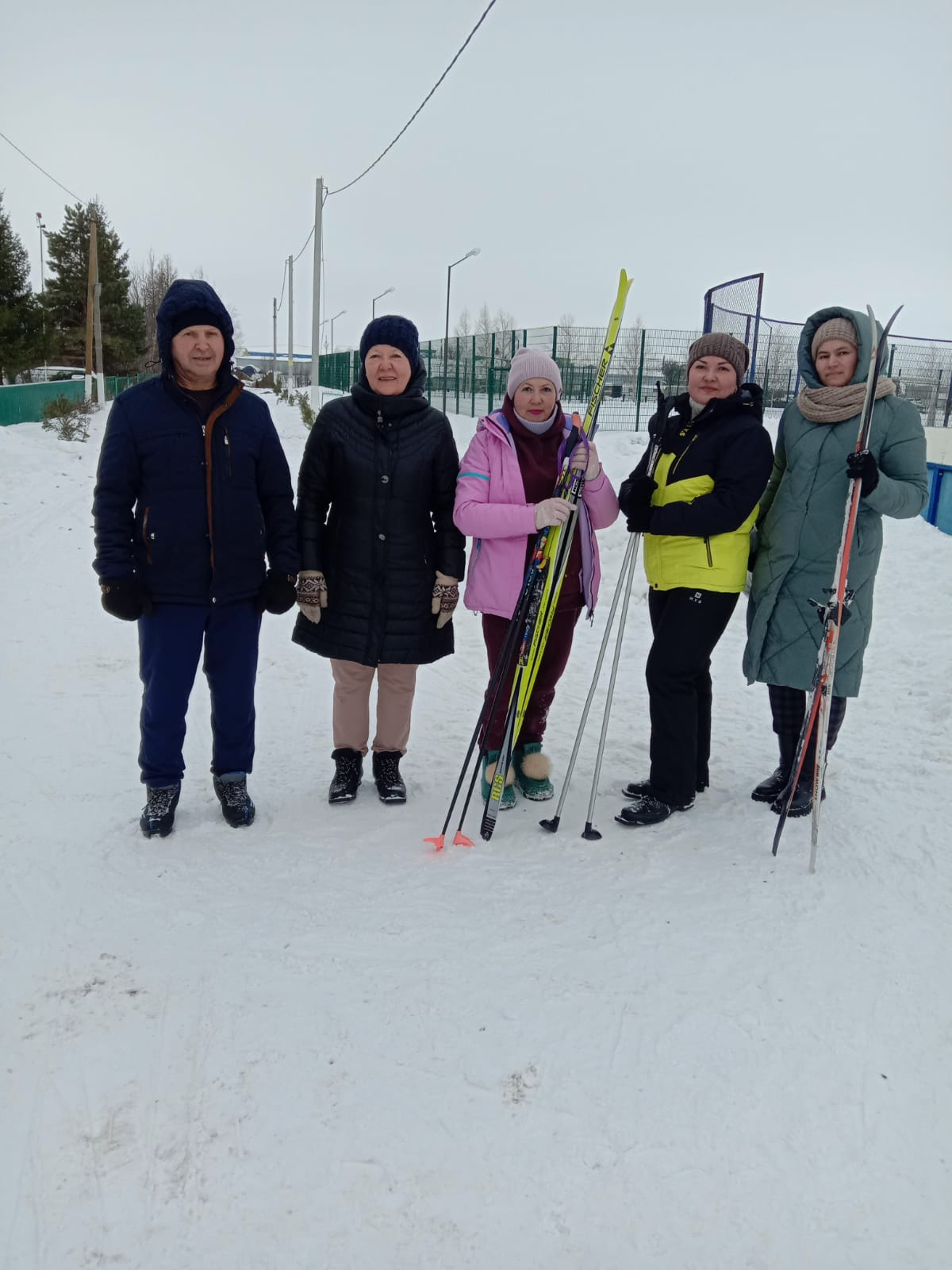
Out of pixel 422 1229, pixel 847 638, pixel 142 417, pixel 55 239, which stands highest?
pixel 55 239

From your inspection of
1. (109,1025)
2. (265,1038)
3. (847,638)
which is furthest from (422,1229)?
(847,638)

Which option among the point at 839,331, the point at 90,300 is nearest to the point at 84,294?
the point at 90,300

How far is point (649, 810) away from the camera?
10.8ft

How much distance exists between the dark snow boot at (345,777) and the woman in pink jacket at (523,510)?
53 cm

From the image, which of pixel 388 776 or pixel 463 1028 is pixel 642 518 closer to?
pixel 388 776

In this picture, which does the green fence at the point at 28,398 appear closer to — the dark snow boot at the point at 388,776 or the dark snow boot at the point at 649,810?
the dark snow boot at the point at 388,776

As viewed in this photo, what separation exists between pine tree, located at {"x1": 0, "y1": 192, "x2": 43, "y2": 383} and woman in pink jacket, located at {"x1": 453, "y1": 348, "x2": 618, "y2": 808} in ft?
89.9

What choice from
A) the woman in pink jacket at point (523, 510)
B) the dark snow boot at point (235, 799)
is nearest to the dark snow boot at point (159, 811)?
the dark snow boot at point (235, 799)

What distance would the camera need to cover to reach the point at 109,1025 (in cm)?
213

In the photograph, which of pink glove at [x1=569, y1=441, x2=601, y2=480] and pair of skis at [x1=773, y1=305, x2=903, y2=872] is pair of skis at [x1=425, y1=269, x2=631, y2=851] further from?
pair of skis at [x1=773, y1=305, x2=903, y2=872]

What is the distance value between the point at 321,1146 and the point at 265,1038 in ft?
1.19

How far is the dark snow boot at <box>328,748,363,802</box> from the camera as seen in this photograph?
11.0ft

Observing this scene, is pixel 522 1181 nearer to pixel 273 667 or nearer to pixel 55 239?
pixel 273 667

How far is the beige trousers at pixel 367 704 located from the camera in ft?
10.9
